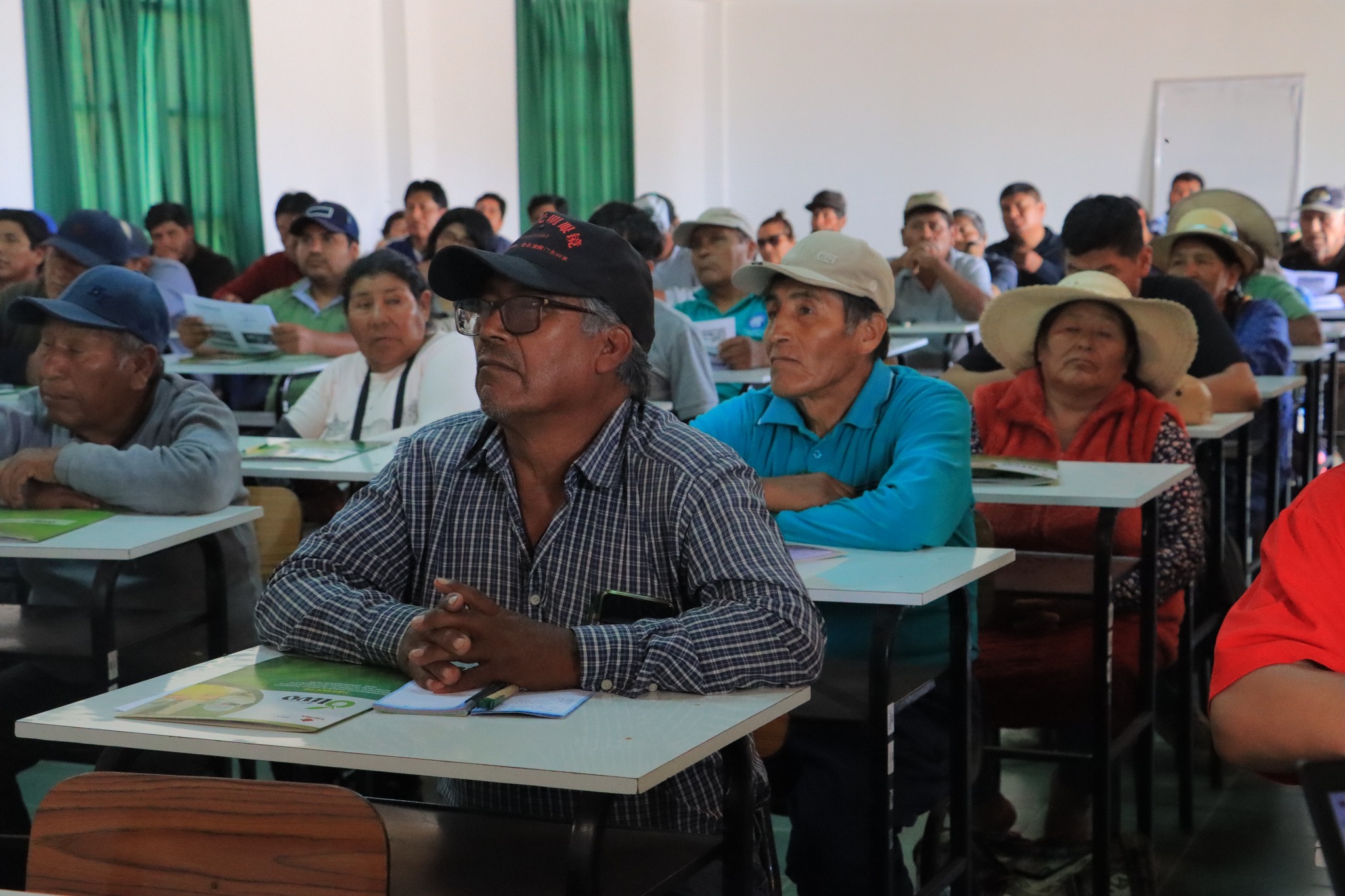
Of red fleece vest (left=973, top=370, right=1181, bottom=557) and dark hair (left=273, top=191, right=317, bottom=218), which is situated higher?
dark hair (left=273, top=191, right=317, bottom=218)

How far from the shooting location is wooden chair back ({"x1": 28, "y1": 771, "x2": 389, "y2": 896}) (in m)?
1.32

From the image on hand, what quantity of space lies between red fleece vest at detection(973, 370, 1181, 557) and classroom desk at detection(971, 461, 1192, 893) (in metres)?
0.14

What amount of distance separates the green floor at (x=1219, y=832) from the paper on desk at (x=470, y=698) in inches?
54.0

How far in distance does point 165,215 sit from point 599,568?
6455 mm

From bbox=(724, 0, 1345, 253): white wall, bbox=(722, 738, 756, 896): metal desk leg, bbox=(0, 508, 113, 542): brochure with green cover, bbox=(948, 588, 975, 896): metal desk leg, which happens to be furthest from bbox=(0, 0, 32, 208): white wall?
bbox=(724, 0, 1345, 253): white wall

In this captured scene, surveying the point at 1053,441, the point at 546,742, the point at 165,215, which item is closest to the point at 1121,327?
the point at 1053,441

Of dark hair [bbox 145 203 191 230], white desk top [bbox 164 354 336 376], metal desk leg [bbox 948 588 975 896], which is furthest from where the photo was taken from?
dark hair [bbox 145 203 191 230]

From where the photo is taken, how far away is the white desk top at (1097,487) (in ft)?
8.84

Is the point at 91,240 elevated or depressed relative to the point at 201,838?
elevated

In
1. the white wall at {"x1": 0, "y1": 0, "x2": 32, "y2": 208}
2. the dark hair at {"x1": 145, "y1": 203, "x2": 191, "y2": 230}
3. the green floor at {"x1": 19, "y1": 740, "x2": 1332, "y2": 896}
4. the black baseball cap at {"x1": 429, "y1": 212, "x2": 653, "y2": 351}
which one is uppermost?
Answer: the white wall at {"x1": 0, "y1": 0, "x2": 32, "y2": 208}

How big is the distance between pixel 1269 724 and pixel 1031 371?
2195 mm

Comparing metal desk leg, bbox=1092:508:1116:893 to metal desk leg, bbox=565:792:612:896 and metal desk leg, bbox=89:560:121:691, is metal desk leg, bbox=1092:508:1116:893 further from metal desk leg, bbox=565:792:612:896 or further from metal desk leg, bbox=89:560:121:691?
metal desk leg, bbox=89:560:121:691

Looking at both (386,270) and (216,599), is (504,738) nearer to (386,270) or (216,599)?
(216,599)

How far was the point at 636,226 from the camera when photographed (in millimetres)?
5207
